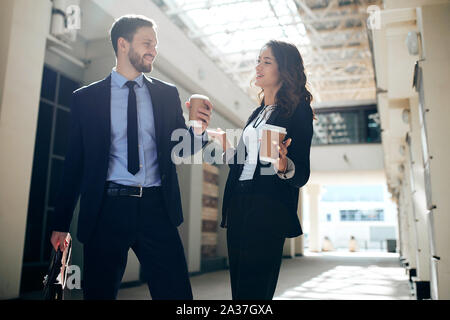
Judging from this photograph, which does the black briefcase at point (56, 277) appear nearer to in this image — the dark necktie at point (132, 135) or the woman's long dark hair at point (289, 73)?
the dark necktie at point (132, 135)

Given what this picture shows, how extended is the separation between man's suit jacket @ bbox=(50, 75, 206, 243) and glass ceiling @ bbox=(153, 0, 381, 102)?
19.8 feet

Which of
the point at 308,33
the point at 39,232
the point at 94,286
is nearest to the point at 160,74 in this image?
the point at 39,232

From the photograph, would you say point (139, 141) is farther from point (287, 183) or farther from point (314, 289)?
point (314, 289)

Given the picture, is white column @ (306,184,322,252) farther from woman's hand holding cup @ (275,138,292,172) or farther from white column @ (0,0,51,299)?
woman's hand holding cup @ (275,138,292,172)

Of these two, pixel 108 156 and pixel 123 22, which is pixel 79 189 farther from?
pixel 123 22

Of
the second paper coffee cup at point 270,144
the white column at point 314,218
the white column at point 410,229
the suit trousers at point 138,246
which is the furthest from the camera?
the white column at point 314,218

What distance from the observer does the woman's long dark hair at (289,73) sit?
131 cm

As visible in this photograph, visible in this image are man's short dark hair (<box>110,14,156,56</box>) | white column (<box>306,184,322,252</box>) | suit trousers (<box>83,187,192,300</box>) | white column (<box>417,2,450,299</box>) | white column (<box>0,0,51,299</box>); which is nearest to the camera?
suit trousers (<box>83,187,192,300</box>)

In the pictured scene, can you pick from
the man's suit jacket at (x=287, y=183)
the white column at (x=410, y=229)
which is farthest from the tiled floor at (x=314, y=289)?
the man's suit jacket at (x=287, y=183)

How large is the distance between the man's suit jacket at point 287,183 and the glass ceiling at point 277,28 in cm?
607

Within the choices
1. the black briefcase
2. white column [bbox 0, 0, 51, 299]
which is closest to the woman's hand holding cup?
the black briefcase

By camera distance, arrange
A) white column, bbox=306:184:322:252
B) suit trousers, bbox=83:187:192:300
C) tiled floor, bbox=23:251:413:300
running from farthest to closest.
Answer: white column, bbox=306:184:322:252 → tiled floor, bbox=23:251:413:300 → suit trousers, bbox=83:187:192:300

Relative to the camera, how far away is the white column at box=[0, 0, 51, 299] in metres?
3.15
